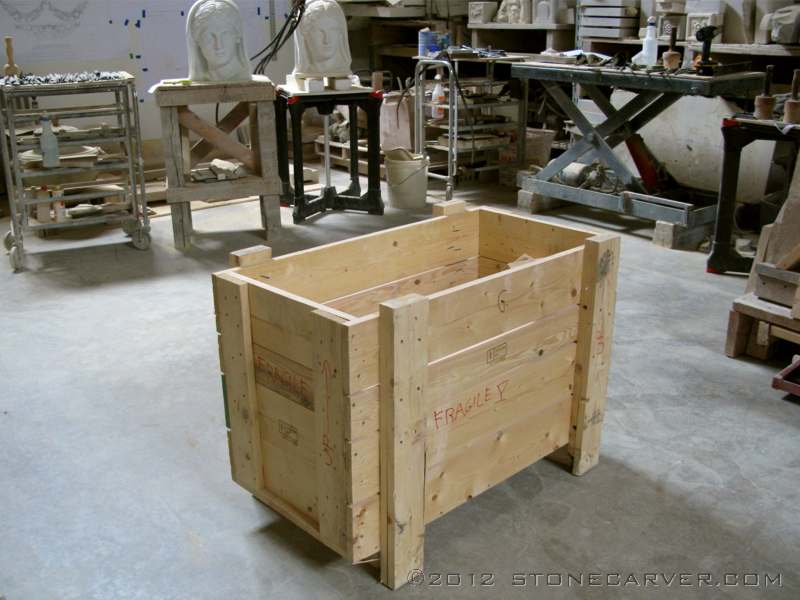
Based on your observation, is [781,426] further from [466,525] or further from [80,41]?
[80,41]

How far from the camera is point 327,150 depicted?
6242mm

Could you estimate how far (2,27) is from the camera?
6.87 meters

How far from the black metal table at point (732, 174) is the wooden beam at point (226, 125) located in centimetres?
317

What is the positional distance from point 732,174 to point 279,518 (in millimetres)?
3212

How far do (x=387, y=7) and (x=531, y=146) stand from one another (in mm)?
2189

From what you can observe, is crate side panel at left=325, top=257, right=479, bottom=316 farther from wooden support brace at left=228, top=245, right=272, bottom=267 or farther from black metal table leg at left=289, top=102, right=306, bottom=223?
black metal table leg at left=289, top=102, right=306, bottom=223

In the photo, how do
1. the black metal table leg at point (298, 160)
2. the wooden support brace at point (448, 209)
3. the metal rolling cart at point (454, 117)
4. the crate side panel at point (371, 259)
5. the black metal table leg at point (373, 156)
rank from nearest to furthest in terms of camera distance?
the crate side panel at point (371, 259)
the wooden support brace at point (448, 209)
the black metal table leg at point (298, 160)
the black metal table leg at point (373, 156)
the metal rolling cart at point (454, 117)

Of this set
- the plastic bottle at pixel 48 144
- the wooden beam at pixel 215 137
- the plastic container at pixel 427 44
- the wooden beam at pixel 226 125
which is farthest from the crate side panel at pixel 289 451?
the plastic container at pixel 427 44

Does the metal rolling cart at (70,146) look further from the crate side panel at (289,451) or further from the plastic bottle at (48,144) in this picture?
the crate side panel at (289,451)

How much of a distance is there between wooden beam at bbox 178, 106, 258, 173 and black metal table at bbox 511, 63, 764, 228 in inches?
77.4

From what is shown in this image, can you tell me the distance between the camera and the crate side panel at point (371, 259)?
2.49 metres

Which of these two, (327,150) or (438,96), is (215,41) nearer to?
(327,150)

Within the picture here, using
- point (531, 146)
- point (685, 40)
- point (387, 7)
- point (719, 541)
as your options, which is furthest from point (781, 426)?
point (387, 7)

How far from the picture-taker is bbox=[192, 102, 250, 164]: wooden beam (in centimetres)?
579
